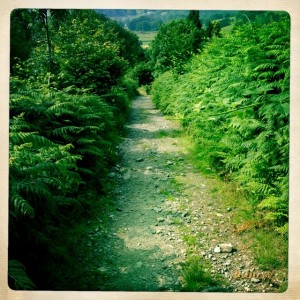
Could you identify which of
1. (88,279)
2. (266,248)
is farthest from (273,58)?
(88,279)

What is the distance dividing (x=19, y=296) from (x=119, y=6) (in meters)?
1.97

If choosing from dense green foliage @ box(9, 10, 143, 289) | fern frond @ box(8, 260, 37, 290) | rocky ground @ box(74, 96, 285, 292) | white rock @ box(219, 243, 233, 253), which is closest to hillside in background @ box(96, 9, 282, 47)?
dense green foliage @ box(9, 10, 143, 289)

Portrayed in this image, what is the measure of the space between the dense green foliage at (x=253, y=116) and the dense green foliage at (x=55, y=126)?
995mm

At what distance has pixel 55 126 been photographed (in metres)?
3.02

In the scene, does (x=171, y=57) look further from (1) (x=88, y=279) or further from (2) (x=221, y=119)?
(1) (x=88, y=279)

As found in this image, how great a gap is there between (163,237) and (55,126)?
1431 mm

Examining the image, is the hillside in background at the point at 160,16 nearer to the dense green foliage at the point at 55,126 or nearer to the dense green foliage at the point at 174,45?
the dense green foliage at the point at 174,45

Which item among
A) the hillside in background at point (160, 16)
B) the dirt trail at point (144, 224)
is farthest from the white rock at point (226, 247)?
the hillside in background at point (160, 16)

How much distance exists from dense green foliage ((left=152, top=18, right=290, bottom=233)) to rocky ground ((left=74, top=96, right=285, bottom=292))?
32 cm

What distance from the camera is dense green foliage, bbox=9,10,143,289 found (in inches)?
79.7

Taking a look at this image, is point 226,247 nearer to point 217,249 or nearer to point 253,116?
point 217,249

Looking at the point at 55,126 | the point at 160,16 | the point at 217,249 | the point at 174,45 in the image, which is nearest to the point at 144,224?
the point at 217,249

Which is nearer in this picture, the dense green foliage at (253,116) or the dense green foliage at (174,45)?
the dense green foliage at (253,116)

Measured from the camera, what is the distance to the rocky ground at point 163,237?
7.04 ft
